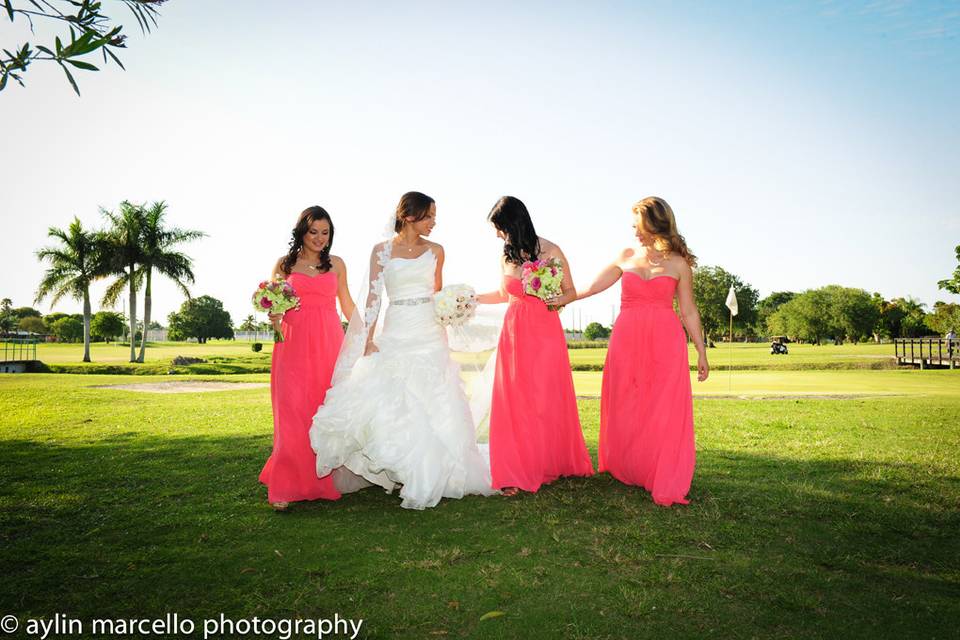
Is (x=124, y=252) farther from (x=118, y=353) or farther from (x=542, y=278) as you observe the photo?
(x=542, y=278)

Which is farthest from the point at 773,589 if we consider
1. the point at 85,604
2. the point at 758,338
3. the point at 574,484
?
the point at 758,338

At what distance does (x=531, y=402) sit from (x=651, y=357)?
143 centimetres

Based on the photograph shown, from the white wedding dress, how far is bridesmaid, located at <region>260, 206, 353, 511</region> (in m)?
0.34

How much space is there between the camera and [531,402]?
258 inches

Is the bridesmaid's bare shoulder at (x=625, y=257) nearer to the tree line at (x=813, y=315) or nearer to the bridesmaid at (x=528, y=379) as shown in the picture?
the bridesmaid at (x=528, y=379)

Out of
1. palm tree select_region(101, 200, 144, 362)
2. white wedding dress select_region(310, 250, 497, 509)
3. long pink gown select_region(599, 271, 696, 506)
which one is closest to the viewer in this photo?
white wedding dress select_region(310, 250, 497, 509)

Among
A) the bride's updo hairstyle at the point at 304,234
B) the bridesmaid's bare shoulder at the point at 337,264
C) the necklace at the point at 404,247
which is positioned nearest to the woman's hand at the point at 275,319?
the bride's updo hairstyle at the point at 304,234

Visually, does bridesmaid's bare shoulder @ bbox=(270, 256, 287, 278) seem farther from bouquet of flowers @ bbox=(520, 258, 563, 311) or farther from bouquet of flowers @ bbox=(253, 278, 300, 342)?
bouquet of flowers @ bbox=(520, 258, 563, 311)

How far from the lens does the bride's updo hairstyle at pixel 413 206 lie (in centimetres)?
643

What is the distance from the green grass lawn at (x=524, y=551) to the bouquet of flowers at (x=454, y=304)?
194 centimetres

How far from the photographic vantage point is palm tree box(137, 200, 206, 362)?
42875 mm

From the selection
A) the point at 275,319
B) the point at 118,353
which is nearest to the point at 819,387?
the point at 275,319

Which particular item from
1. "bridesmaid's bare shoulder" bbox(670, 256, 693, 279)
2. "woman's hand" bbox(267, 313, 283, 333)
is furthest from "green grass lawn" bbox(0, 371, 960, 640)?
"bridesmaid's bare shoulder" bbox(670, 256, 693, 279)

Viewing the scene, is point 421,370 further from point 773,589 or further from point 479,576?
point 773,589
